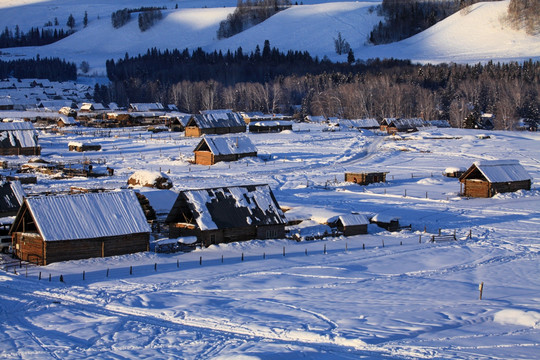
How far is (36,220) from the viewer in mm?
26188

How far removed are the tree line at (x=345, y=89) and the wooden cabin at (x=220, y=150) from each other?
4590 cm

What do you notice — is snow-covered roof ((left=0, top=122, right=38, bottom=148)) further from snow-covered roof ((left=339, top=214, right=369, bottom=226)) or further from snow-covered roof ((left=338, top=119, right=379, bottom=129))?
snow-covered roof ((left=338, top=119, right=379, bottom=129))

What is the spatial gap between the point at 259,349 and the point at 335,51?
17079cm

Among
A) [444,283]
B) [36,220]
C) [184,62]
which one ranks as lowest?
[444,283]

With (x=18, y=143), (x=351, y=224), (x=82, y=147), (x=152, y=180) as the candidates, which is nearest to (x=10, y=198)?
(x=152, y=180)

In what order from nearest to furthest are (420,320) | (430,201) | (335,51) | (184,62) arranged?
(420,320) < (430,201) < (184,62) < (335,51)

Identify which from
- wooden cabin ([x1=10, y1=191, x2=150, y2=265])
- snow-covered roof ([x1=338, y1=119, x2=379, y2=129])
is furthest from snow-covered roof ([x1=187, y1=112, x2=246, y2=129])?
wooden cabin ([x1=10, y1=191, x2=150, y2=265])

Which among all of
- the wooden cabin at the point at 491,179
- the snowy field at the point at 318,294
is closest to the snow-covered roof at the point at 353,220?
the snowy field at the point at 318,294

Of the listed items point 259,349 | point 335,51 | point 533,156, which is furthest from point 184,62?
point 259,349

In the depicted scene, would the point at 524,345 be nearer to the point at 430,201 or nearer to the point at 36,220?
the point at 36,220

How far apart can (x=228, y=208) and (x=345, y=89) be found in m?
82.3

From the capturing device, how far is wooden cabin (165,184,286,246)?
29.1 m

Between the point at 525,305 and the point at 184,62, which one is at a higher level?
A: the point at 184,62

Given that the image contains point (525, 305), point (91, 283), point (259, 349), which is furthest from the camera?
point (91, 283)
